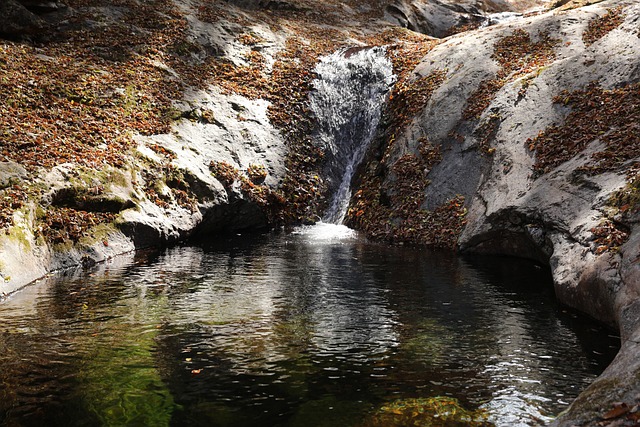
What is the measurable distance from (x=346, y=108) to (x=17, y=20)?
1263cm

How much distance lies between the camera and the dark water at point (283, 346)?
5496 mm

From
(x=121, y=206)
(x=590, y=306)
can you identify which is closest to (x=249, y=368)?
(x=590, y=306)

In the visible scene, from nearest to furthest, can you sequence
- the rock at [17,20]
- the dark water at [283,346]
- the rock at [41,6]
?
1. the dark water at [283,346]
2. the rock at [17,20]
3. the rock at [41,6]

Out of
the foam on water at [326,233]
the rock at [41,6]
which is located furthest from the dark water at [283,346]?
the rock at [41,6]

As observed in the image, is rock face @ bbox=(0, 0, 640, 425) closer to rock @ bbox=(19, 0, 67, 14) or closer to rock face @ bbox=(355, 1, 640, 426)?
rock face @ bbox=(355, 1, 640, 426)

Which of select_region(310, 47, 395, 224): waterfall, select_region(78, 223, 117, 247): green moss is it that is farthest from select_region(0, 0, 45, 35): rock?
select_region(310, 47, 395, 224): waterfall

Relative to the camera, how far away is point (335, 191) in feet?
66.7

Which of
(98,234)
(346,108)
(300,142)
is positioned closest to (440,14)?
(346,108)

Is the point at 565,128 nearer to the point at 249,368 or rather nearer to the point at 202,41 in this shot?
the point at 249,368

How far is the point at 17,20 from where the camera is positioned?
62.5 ft

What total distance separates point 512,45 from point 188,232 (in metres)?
Answer: 13.2

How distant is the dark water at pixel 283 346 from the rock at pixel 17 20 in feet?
39.8

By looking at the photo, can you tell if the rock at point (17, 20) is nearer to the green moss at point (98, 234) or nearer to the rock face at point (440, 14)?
the green moss at point (98, 234)

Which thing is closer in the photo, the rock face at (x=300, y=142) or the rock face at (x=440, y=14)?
the rock face at (x=300, y=142)
